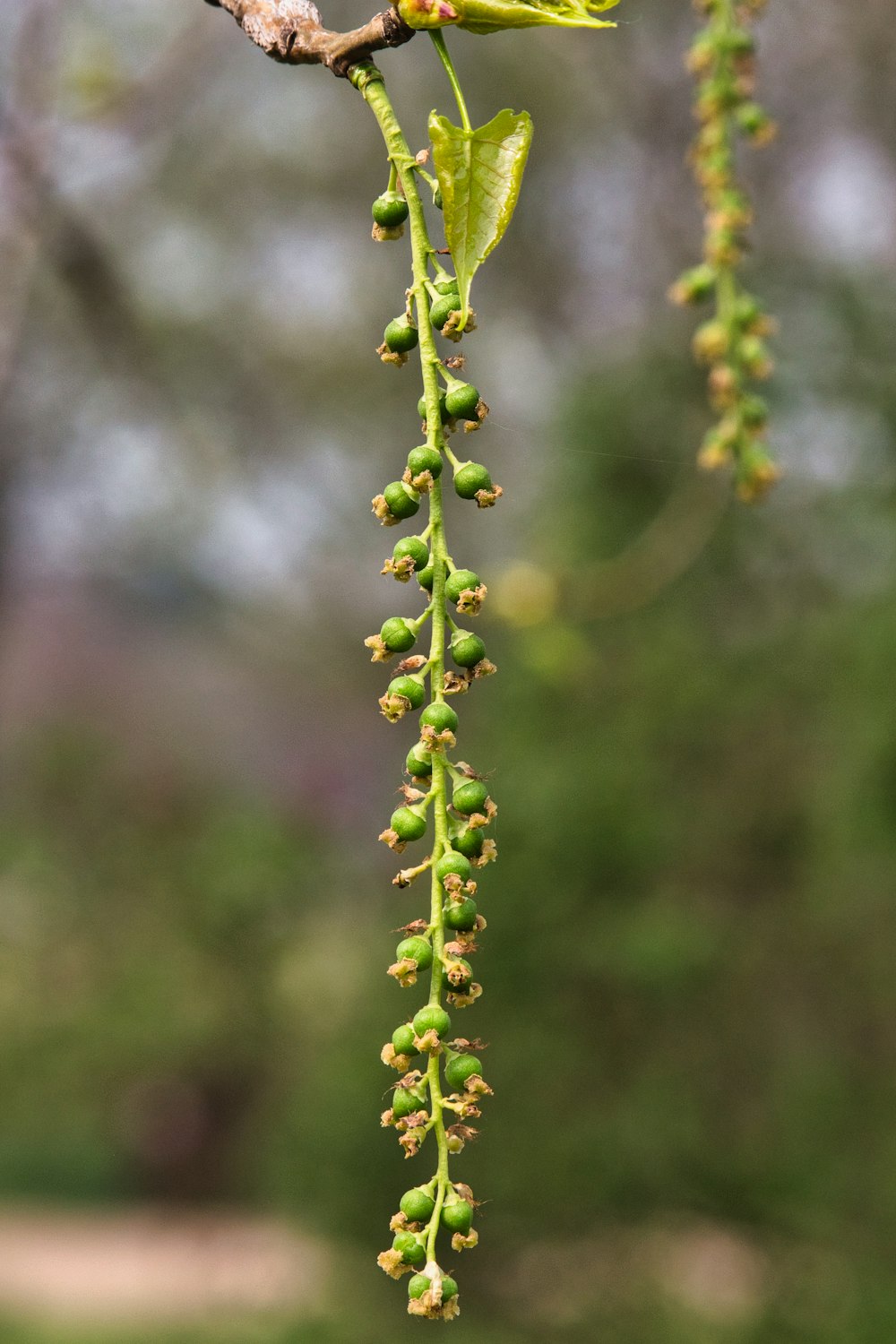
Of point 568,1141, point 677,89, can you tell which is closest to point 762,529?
point 568,1141

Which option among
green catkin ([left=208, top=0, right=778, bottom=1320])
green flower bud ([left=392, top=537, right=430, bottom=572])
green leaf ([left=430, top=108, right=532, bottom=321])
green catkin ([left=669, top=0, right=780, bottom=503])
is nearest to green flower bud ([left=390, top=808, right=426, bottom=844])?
green catkin ([left=208, top=0, right=778, bottom=1320])

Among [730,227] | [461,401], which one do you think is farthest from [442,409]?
[730,227]

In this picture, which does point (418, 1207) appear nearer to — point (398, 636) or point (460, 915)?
point (460, 915)

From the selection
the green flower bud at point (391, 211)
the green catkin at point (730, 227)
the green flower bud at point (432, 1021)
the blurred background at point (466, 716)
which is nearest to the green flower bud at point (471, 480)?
the green flower bud at point (391, 211)

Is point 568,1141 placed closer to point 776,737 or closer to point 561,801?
point 561,801

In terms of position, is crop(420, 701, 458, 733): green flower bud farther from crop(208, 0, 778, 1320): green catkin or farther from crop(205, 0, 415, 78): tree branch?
crop(205, 0, 415, 78): tree branch
